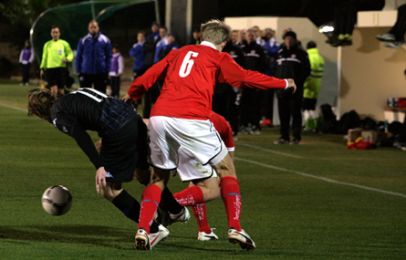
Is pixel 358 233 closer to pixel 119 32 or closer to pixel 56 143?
pixel 56 143

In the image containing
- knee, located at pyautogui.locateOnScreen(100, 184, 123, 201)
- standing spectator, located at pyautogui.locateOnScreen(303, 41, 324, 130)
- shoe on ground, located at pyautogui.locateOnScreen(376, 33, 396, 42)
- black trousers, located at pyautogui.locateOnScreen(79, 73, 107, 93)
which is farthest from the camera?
black trousers, located at pyautogui.locateOnScreen(79, 73, 107, 93)

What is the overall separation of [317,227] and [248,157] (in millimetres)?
8408

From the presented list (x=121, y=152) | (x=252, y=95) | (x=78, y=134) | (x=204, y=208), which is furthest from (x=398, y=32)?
(x=78, y=134)

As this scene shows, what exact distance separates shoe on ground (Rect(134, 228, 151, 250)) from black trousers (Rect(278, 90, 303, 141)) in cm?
1360

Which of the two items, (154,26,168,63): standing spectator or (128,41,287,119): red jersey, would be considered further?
(154,26,168,63): standing spectator

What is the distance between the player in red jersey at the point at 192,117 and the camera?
10.9 metres

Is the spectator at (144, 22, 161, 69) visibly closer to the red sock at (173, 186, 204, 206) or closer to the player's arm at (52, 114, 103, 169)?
the red sock at (173, 186, 204, 206)

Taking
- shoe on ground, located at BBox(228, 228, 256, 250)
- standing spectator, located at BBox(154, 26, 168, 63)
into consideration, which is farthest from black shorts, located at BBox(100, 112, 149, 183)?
standing spectator, located at BBox(154, 26, 168, 63)

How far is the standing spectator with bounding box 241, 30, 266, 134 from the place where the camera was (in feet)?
87.2

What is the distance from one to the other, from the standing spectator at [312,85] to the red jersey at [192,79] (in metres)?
17.1

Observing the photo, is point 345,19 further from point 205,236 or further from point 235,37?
point 205,236

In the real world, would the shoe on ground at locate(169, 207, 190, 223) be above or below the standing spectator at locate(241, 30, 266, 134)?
above

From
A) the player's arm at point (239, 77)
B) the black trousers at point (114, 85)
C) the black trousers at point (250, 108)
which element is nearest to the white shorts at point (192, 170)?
the player's arm at point (239, 77)

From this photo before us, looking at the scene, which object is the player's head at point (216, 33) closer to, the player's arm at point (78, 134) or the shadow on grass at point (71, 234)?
the player's arm at point (78, 134)
